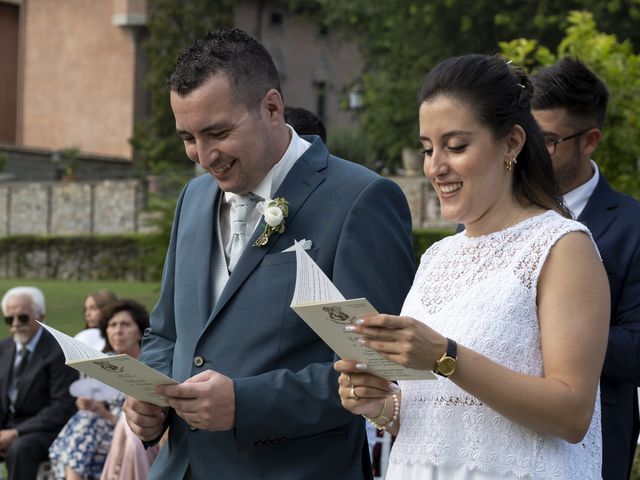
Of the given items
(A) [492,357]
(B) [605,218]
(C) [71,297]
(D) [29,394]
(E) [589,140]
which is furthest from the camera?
(C) [71,297]

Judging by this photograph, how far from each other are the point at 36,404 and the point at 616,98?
520 cm

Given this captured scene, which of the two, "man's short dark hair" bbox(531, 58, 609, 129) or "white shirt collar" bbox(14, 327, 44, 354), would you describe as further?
"white shirt collar" bbox(14, 327, 44, 354)

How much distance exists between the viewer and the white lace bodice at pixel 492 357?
3.00 meters

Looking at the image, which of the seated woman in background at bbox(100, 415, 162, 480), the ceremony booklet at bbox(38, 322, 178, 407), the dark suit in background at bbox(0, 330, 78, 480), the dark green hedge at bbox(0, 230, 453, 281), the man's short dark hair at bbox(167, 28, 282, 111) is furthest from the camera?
the dark green hedge at bbox(0, 230, 453, 281)

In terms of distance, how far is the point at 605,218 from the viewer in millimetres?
4250

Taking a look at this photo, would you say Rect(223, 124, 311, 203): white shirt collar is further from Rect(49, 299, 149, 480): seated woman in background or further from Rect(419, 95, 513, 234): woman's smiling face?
Rect(49, 299, 149, 480): seated woman in background

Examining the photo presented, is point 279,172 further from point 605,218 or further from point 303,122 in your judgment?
point 303,122

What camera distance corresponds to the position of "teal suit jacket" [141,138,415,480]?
11.8ft

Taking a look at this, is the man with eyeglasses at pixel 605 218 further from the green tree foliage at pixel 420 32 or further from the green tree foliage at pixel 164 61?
the green tree foliage at pixel 164 61

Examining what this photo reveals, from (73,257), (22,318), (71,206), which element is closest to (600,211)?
(22,318)

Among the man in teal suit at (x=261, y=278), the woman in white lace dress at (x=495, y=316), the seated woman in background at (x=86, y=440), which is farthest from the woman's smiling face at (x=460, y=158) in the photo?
the seated woman in background at (x=86, y=440)

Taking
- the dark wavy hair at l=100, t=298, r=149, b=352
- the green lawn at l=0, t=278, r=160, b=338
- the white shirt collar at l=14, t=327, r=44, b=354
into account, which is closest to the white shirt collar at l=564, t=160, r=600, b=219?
the dark wavy hair at l=100, t=298, r=149, b=352

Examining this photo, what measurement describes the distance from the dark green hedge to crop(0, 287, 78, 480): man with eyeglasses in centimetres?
2236

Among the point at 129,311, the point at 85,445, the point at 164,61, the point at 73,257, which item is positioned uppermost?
the point at 164,61
